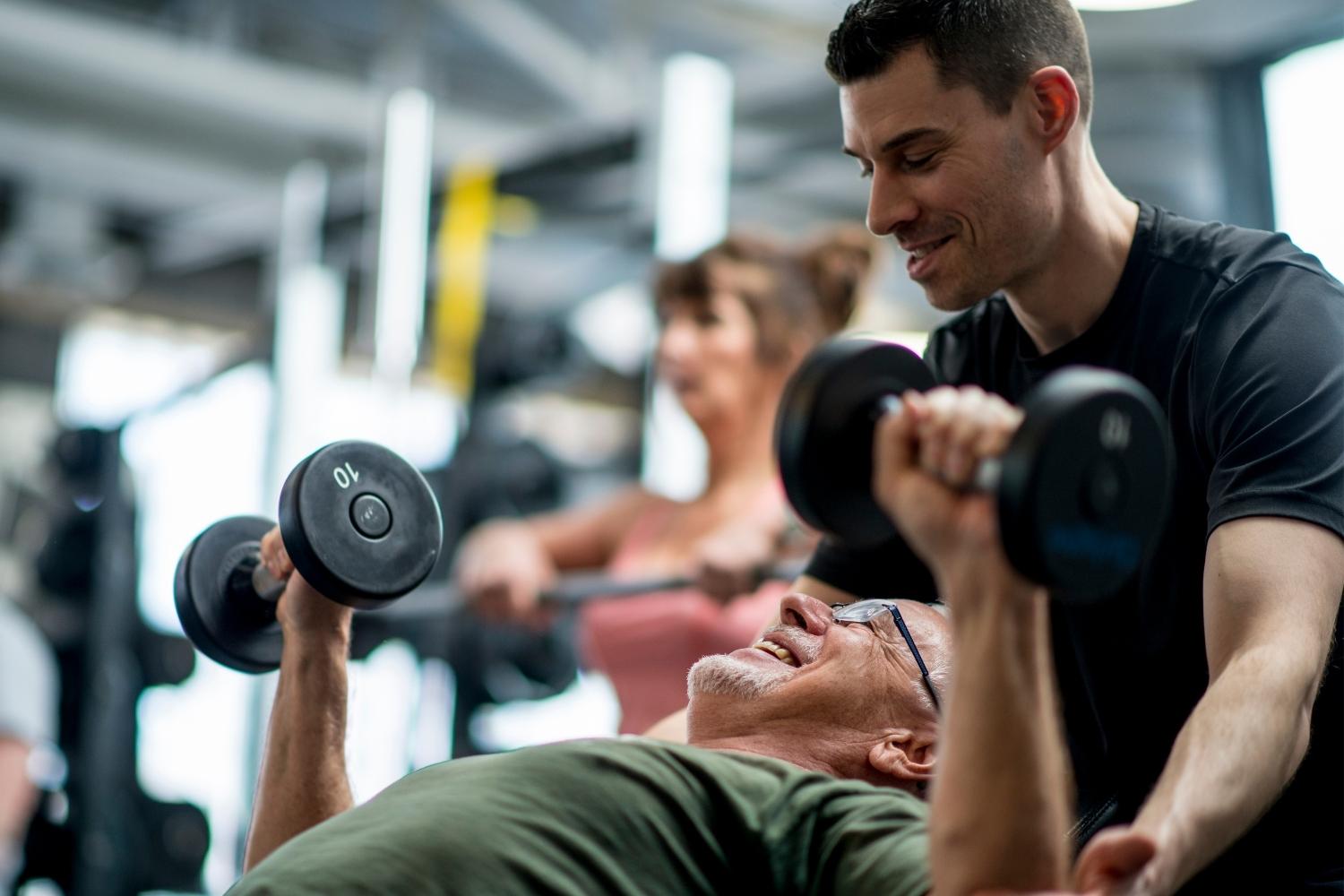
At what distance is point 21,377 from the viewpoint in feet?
21.5

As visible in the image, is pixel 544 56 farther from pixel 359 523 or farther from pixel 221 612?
pixel 359 523

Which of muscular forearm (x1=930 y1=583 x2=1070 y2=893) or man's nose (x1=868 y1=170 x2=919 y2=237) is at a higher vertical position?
man's nose (x1=868 y1=170 x2=919 y2=237)

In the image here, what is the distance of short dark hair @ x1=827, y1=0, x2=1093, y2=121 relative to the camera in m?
1.52

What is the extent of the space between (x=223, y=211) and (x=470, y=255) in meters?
2.37

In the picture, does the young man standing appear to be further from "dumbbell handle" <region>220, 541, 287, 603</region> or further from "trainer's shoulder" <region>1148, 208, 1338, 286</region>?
"dumbbell handle" <region>220, 541, 287, 603</region>

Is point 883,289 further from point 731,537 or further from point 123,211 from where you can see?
point 731,537

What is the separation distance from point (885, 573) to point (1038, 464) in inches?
33.3

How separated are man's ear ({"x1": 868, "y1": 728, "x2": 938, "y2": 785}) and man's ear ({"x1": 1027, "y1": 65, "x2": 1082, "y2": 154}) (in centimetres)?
62

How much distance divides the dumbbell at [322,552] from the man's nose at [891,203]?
1.89 ft

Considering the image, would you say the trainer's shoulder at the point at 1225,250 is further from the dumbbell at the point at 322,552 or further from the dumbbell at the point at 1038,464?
the dumbbell at the point at 322,552

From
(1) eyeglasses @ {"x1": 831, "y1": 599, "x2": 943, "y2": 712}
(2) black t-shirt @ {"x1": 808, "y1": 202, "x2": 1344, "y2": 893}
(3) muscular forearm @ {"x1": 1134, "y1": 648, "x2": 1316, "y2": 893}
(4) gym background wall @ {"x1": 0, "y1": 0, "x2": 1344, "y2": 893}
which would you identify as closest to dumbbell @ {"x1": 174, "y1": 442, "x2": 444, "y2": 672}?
(1) eyeglasses @ {"x1": 831, "y1": 599, "x2": 943, "y2": 712}

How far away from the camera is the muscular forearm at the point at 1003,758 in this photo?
96 cm

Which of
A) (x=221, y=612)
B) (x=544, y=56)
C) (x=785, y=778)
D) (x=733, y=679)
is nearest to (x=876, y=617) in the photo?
(x=733, y=679)

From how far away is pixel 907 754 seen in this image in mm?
1496
